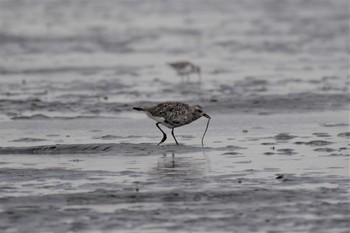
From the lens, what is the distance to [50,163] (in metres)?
14.7

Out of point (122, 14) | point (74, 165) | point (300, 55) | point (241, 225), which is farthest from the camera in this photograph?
point (122, 14)

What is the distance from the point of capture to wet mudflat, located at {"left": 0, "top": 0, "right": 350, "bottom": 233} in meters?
11.4

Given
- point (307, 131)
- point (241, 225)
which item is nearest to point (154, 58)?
point (307, 131)

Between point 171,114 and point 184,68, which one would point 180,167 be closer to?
point 171,114

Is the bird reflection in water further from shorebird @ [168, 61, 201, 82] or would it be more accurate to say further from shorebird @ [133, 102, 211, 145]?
shorebird @ [168, 61, 201, 82]

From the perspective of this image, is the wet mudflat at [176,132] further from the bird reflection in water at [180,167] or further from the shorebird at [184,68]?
the shorebird at [184,68]

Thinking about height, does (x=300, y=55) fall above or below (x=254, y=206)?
above

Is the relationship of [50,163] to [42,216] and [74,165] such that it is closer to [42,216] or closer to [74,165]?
[74,165]

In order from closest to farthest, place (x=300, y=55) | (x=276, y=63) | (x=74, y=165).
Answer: (x=74, y=165), (x=276, y=63), (x=300, y=55)

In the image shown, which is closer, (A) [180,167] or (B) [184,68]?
(A) [180,167]

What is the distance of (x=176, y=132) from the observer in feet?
58.2

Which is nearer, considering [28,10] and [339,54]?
[339,54]

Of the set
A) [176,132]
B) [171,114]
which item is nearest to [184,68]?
[176,132]

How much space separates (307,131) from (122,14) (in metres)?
31.0
